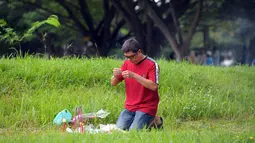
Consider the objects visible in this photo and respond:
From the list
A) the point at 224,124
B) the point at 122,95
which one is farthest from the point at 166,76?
the point at 224,124

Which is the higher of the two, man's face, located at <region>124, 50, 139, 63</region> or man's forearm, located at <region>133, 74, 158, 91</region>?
man's face, located at <region>124, 50, 139, 63</region>

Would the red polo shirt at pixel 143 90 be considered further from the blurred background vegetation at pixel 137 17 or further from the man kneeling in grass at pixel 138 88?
the blurred background vegetation at pixel 137 17

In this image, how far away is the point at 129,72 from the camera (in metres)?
6.52

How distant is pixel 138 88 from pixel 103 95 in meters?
1.93

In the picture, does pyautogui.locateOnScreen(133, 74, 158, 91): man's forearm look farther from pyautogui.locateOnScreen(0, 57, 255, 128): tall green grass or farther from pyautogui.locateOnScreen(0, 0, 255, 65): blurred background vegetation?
pyautogui.locateOnScreen(0, 0, 255, 65): blurred background vegetation

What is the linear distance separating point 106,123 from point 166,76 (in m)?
2.47

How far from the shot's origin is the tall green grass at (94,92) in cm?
793

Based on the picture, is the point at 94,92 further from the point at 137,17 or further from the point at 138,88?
the point at 137,17

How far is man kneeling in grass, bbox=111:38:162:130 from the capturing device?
6.73 meters

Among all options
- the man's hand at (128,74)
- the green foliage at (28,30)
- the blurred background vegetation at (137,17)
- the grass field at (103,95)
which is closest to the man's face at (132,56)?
the man's hand at (128,74)

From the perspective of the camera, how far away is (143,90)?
6.86 m

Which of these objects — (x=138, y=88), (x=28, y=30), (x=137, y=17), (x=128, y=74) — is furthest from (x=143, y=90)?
(x=137, y=17)

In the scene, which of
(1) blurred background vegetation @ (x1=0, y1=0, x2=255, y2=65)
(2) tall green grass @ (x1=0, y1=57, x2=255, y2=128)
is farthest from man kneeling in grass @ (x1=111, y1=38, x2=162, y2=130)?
(1) blurred background vegetation @ (x1=0, y1=0, x2=255, y2=65)

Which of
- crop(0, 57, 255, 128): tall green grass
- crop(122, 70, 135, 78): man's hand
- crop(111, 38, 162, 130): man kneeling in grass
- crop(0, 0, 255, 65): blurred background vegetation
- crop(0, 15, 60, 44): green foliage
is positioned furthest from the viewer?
crop(0, 0, 255, 65): blurred background vegetation
